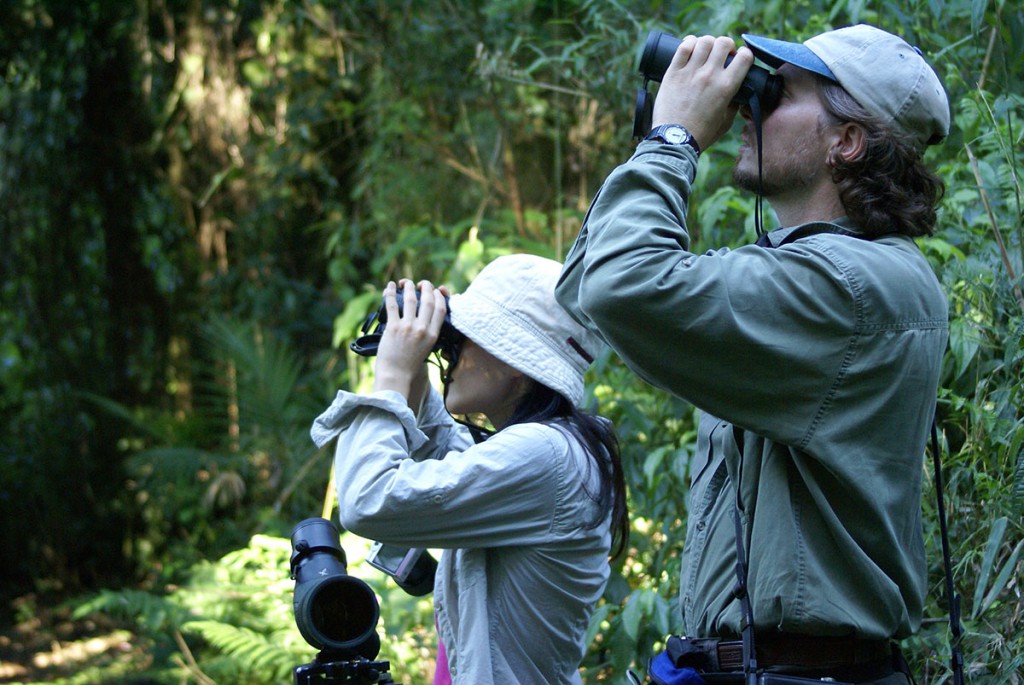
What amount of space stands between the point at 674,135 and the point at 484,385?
688 millimetres

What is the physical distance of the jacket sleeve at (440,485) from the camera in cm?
165

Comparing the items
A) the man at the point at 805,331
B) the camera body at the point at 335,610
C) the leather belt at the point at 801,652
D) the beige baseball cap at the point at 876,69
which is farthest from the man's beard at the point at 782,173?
the camera body at the point at 335,610

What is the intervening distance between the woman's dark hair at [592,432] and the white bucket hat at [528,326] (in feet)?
0.11

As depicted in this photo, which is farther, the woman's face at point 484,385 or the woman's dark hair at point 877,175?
the woman's face at point 484,385

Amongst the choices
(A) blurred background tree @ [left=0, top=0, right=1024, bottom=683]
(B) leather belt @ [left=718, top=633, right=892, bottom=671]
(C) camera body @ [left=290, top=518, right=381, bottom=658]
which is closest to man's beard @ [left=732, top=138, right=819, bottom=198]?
(B) leather belt @ [left=718, top=633, right=892, bottom=671]

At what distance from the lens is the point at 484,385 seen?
1.96 metres

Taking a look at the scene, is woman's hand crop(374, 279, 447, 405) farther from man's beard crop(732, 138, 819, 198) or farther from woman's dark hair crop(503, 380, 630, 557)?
man's beard crop(732, 138, 819, 198)

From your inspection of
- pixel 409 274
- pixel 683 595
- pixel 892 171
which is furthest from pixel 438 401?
pixel 409 274

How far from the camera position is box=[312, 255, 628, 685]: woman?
1.67 m

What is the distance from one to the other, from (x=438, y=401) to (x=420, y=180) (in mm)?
3018

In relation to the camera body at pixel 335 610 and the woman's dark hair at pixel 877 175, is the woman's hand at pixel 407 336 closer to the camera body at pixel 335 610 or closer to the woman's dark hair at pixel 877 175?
the camera body at pixel 335 610

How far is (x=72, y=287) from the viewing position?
6613 mm

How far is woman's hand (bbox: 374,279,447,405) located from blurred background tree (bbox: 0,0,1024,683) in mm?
1022

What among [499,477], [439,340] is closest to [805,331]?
[499,477]
